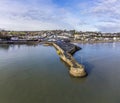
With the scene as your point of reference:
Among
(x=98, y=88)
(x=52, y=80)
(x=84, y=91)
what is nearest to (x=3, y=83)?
(x=52, y=80)

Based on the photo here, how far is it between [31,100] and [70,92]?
3456 mm

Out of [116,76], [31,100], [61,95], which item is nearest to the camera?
[31,100]

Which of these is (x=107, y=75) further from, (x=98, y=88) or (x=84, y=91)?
(x=84, y=91)

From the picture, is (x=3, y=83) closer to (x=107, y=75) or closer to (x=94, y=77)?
(x=94, y=77)

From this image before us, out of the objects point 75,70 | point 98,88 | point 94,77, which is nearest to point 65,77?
point 75,70

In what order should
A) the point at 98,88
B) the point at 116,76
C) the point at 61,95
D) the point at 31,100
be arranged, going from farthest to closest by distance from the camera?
1. the point at 116,76
2. the point at 98,88
3. the point at 61,95
4. the point at 31,100

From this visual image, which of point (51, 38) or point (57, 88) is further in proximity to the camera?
point (51, 38)

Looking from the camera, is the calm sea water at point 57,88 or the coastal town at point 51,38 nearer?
the calm sea water at point 57,88

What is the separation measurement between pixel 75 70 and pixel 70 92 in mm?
4513

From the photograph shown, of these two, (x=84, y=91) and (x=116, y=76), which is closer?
(x=84, y=91)

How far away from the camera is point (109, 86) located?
696 inches

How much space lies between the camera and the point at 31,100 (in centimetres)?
1416

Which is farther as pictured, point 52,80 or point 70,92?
point 52,80

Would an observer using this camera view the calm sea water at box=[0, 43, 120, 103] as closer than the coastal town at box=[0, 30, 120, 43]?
Yes
